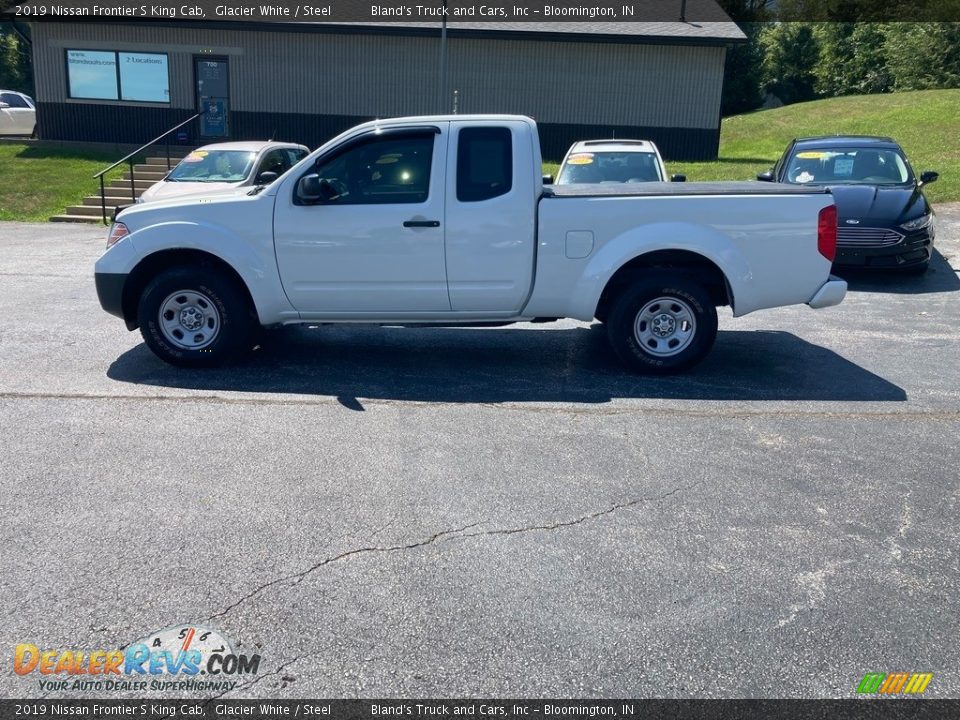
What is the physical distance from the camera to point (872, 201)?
37.7ft

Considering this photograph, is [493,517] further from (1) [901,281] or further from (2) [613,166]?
(2) [613,166]

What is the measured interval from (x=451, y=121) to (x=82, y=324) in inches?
171

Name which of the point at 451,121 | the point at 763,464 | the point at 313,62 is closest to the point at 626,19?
the point at 313,62

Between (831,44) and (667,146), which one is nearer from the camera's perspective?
(667,146)

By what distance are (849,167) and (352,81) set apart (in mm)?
14693

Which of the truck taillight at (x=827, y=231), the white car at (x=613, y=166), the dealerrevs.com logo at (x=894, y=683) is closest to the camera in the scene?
the dealerrevs.com logo at (x=894, y=683)

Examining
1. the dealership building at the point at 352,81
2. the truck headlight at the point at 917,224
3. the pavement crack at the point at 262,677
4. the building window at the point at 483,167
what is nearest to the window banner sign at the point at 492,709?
the pavement crack at the point at 262,677

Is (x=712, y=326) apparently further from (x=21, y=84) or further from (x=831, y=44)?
(x=21, y=84)

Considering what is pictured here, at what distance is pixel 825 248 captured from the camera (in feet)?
23.4

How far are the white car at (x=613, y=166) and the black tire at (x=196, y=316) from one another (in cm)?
690

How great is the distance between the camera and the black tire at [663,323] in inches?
286

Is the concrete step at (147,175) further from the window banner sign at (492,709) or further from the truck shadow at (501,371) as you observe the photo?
the window banner sign at (492,709)

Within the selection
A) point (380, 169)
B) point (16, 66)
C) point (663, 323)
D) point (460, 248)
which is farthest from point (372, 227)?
point (16, 66)

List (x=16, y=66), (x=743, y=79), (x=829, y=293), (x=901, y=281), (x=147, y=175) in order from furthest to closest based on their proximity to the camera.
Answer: (x=16, y=66)
(x=743, y=79)
(x=147, y=175)
(x=901, y=281)
(x=829, y=293)
